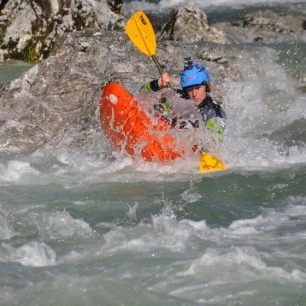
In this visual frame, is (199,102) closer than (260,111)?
Yes

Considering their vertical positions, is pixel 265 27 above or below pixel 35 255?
above

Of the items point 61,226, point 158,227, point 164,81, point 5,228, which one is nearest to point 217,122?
point 164,81

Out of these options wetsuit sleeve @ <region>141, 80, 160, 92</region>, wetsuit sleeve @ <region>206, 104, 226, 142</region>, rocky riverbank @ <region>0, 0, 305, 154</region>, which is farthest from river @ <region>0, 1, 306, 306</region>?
wetsuit sleeve @ <region>141, 80, 160, 92</region>

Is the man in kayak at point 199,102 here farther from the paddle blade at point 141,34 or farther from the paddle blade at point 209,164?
the paddle blade at point 141,34

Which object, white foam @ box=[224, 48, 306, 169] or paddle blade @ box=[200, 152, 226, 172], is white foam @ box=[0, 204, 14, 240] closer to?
paddle blade @ box=[200, 152, 226, 172]

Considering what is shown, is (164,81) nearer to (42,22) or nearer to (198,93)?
(198,93)

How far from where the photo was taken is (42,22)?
37.8 feet

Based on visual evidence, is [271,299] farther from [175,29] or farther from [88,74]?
[175,29]

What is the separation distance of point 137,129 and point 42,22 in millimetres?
4759

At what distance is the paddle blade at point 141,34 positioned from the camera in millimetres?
8414

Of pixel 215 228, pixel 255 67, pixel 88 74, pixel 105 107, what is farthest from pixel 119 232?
pixel 255 67

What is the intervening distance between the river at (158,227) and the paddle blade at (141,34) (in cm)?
111

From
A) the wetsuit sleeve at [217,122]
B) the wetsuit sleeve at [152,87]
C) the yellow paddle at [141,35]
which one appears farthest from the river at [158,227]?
the yellow paddle at [141,35]

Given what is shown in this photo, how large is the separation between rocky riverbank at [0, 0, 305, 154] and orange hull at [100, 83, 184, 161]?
0.84m
